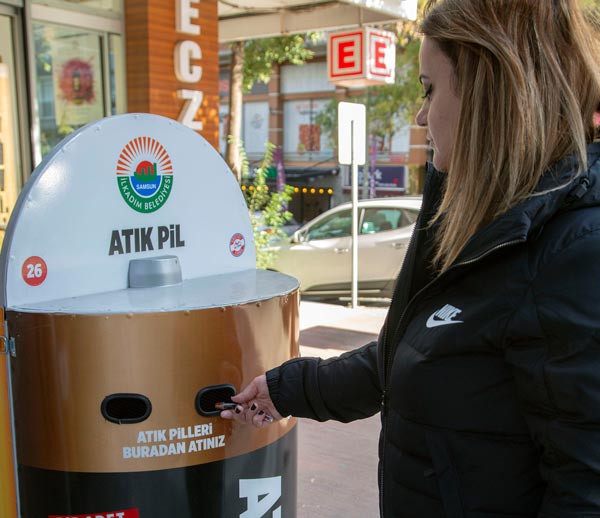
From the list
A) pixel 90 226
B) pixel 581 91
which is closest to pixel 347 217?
pixel 90 226

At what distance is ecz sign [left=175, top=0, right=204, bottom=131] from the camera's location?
579cm

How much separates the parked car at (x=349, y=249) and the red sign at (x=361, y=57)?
189 cm

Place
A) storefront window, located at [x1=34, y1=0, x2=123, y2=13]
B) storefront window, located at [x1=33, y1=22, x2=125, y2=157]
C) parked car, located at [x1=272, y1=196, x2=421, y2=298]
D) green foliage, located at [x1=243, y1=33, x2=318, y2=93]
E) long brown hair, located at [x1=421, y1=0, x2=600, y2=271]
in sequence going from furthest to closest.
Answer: green foliage, located at [x1=243, y1=33, x2=318, y2=93]
parked car, located at [x1=272, y1=196, x2=421, y2=298]
storefront window, located at [x1=33, y1=22, x2=125, y2=157]
storefront window, located at [x1=34, y1=0, x2=123, y2=13]
long brown hair, located at [x1=421, y1=0, x2=600, y2=271]

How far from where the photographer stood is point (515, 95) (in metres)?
1.25

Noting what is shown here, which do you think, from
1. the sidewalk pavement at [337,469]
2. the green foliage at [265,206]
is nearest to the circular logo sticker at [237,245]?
the sidewalk pavement at [337,469]

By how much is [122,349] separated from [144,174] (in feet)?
1.96

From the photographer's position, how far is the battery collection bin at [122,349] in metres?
1.85

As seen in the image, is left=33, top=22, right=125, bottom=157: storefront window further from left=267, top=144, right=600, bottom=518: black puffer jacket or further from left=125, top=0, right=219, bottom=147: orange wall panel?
left=267, top=144, right=600, bottom=518: black puffer jacket

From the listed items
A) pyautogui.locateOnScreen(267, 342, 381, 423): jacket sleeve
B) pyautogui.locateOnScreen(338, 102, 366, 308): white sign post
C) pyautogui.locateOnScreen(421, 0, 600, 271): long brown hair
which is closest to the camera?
pyautogui.locateOnScreen(421, 0, 600, 271): long brown hair

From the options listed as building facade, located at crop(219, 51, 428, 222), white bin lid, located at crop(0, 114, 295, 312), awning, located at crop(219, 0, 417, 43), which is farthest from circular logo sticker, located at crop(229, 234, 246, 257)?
building facade, located at crop(219, 51, 428, 222)

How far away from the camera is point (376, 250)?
31.2 ft

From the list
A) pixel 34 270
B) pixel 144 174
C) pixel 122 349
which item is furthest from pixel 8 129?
pixel 122 349

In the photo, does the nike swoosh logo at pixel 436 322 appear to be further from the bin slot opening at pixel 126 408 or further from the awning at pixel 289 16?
the awning at pixel 289 16

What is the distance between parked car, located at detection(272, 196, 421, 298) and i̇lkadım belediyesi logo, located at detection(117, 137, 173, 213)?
23.5ft
